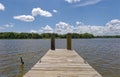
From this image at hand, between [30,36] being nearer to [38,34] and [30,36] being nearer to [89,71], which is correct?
[38,34]

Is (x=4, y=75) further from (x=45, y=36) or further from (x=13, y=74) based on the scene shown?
(x=45, y=36)

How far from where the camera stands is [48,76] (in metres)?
5.57

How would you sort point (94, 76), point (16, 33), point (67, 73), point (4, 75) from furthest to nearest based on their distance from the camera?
1. point (16, 33)
2. point (4, 75)
3. point (67, 73)
4. point (94, 76)

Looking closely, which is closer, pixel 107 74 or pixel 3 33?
pixel 107 74

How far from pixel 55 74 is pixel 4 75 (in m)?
7.47

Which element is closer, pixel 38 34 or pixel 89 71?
pixel 89 71

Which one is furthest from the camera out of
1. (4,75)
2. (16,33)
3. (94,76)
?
(16,33)

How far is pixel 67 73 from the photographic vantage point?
6.02 meters

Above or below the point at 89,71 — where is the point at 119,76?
below

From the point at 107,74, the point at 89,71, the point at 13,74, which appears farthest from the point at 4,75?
the point at 89,71

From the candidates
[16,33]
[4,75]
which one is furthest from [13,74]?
[16,33]

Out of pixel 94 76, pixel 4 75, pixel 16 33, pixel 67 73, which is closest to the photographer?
pixel 94 76

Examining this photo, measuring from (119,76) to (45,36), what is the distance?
150 m

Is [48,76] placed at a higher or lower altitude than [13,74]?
higher
